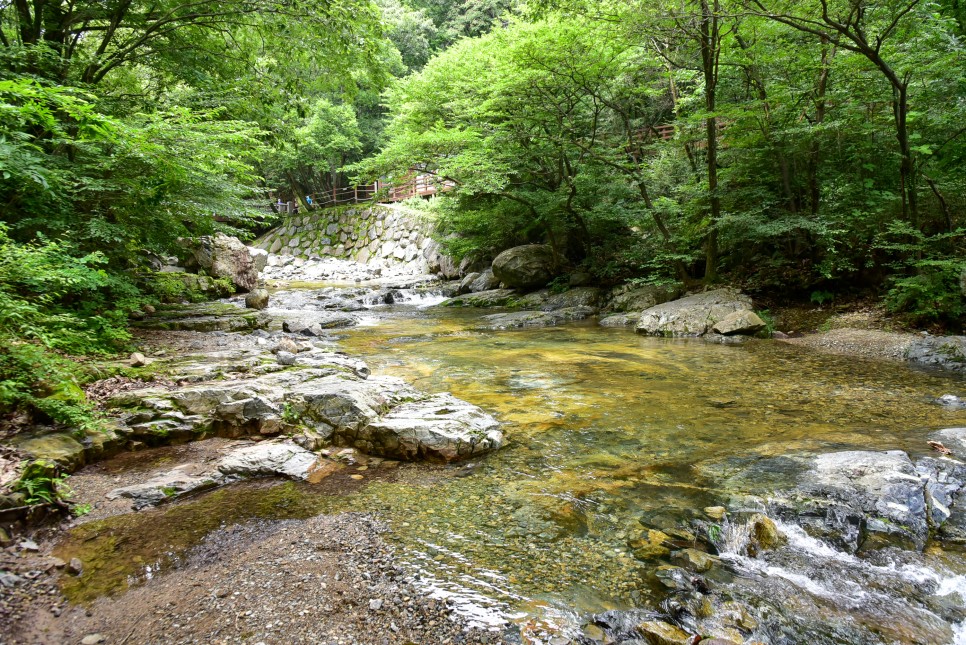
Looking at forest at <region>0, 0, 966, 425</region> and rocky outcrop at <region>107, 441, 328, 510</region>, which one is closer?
rocky outcrop at <region>107, 441, 328, 510</region>

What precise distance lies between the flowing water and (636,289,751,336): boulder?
2193 mm

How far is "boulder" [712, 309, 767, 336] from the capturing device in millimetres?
8438

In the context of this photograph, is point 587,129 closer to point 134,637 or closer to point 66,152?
point 66,152

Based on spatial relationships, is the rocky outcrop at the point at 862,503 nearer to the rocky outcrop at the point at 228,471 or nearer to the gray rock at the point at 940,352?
the rocky outcrop at the point at 228,471

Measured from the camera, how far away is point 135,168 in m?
5.34

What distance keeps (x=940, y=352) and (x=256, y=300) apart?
1261 centimetres

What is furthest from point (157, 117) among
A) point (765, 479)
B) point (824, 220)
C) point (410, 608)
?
point (824, 220)

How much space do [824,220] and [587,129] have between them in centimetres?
666

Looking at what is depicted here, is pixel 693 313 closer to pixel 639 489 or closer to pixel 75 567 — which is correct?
pixel 639 489

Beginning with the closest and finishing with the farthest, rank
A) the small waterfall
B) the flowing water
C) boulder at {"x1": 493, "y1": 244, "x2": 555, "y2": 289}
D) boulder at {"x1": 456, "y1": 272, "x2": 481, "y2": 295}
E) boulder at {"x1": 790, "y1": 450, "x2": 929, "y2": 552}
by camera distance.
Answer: the small waterfall < the flowing water < boulder at {"x1": 790, "y1": 450, "x2": 929, "y2": 552} < boulder at {"x1": 493, "y1": 244, "x2": 555, "y2": 289} < boulder at {"x1": 456, "y1": 272, "x2": 481, "y2": 295}

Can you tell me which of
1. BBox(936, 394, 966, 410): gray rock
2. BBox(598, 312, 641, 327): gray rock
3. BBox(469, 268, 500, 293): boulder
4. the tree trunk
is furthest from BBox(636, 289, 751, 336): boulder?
BBox(469, 268, 500, 293): boulder

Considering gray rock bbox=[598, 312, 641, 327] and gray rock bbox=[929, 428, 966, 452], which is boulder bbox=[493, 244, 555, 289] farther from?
gray rock bbox=[929, 428, 966, 452]

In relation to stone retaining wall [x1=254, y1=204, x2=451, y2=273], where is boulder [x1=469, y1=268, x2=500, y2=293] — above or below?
below

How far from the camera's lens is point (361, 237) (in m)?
27.0
